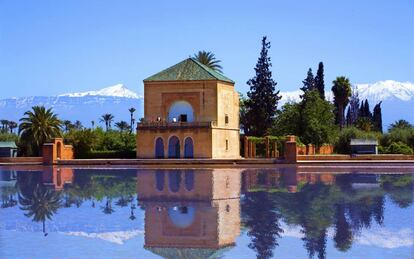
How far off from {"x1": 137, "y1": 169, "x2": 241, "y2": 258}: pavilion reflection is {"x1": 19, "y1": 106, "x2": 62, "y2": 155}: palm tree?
19229mm

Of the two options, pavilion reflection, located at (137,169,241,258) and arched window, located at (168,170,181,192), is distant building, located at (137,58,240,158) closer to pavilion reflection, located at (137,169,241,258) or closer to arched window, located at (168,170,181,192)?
arched window, located at (168,170,181,192)

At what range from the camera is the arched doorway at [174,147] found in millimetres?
35281

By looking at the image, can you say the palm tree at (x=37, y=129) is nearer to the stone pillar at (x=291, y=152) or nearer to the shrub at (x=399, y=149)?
the stone pillar at (x=291, y=152)

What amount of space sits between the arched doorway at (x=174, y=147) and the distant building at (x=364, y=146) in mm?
10658

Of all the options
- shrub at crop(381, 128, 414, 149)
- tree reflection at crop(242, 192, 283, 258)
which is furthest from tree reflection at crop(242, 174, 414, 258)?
A: shrub at crop(381, 128, 414, 149)

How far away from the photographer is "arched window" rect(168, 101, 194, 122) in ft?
119

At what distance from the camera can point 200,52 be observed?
172ft

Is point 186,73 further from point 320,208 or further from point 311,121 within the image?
point 320,208

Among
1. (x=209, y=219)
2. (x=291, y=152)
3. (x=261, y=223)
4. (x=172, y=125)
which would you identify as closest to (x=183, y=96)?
(x=172, y=125)

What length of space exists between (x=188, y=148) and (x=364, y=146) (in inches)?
420

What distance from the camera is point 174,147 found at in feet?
116

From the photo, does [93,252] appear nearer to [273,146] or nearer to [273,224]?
[273,224]

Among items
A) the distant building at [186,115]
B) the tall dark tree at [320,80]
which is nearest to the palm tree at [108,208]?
the distant building at [186,115]

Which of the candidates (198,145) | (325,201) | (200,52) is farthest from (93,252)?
(200,52)
